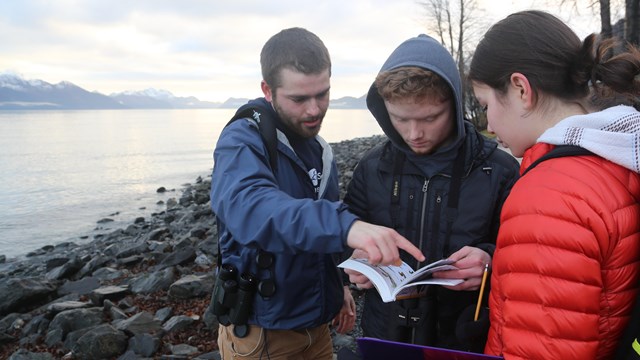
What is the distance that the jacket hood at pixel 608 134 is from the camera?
1.30 m

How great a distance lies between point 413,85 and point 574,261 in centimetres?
118

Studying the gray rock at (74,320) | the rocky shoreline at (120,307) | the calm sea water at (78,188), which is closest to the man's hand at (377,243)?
the rocky shoreline at (120,307)

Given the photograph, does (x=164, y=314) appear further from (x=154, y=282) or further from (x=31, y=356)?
(x=31, y=356)

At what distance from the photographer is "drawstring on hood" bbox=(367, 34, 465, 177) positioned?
2254 mm

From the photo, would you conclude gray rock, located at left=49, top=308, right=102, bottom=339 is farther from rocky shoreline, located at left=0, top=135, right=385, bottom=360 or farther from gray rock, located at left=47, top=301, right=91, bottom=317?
gray rock, located at left=47, top=301, right=91, bottom=317

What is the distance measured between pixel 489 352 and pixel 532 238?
1.66 feet

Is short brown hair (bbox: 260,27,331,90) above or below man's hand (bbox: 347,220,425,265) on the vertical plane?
above

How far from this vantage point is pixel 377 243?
161cm

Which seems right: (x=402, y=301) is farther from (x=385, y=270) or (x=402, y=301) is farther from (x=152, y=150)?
(x=152, y=150)

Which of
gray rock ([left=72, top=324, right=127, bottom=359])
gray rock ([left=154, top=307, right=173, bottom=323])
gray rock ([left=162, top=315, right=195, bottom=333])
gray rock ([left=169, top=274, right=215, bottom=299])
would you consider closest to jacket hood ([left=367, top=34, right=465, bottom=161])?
gray rock ([left=162, top=315, right=195, bottom=333])

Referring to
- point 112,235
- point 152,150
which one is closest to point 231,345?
point 112,235

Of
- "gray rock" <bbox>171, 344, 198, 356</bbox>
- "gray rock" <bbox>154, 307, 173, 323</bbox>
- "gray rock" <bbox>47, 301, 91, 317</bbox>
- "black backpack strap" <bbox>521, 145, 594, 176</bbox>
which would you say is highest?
"black backpack strap" <bbox>521, 145, 594, 176</bbox>

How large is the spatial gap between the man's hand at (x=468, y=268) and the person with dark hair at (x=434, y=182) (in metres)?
0.17

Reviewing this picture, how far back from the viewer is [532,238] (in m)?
1.37
